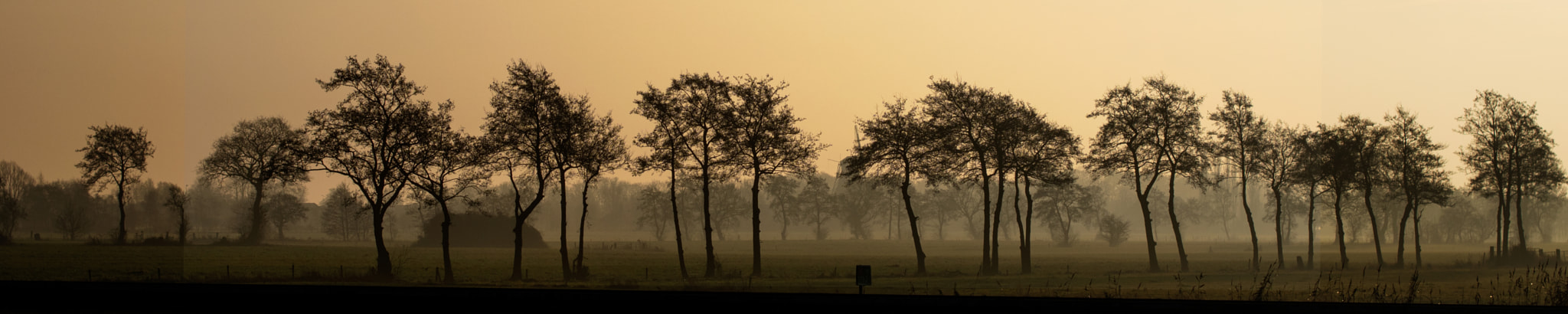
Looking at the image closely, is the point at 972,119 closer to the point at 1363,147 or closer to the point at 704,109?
the point at 704,109

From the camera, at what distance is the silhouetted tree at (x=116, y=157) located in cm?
7712

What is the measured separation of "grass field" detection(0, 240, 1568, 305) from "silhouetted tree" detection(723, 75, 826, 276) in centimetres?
577

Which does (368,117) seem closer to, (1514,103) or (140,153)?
(140,153)

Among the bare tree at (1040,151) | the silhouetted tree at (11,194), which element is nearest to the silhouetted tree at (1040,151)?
the bare tree at (1040,151)

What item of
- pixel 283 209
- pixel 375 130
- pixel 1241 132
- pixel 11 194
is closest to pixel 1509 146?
pixel 1241 132

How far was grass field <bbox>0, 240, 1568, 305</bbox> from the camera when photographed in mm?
28516

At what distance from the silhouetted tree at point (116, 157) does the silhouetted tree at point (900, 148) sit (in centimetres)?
6250

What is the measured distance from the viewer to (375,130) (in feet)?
148

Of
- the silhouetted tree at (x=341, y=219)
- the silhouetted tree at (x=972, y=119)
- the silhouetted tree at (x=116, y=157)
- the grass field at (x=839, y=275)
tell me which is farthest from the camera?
the silhouetted tree at (x=341, y=219)

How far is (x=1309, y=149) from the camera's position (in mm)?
59500

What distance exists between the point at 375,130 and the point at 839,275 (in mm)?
23542

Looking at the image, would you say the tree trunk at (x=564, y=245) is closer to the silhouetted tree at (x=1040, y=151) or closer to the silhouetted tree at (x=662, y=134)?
the silhouetted tree at (x=662, y=134)

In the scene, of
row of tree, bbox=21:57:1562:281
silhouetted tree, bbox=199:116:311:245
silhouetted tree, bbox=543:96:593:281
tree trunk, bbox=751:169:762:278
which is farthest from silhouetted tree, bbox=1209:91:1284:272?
silhouetted tree, bbox=199:116:311:245

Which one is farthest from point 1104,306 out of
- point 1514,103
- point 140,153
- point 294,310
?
point 140,153
